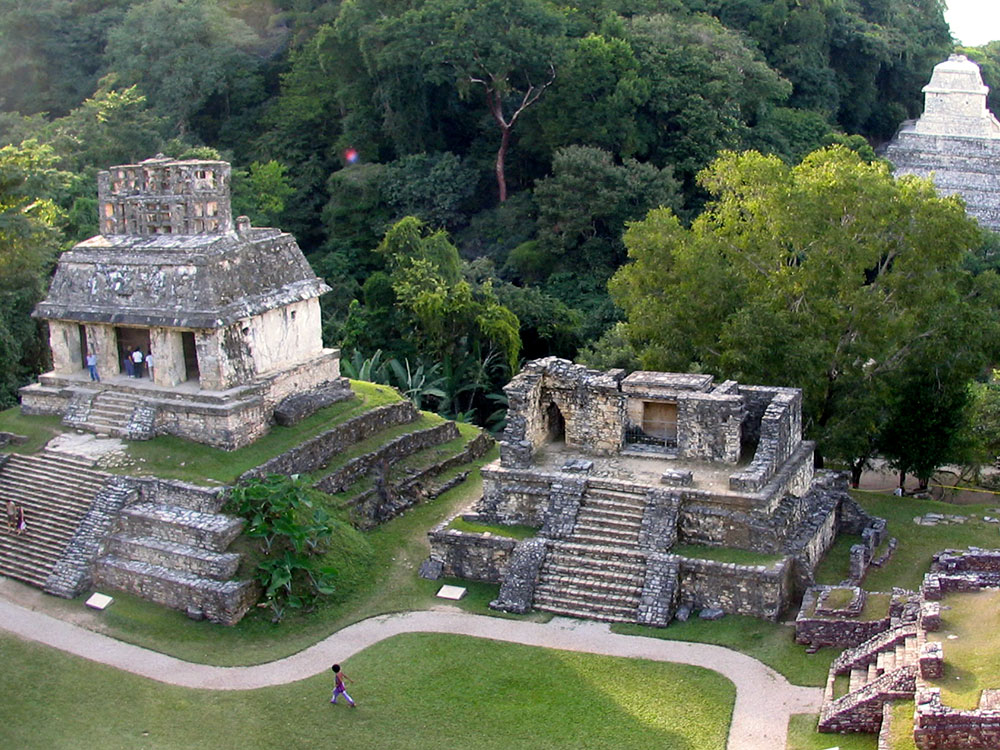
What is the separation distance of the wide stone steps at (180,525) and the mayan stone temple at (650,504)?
10.2 ft

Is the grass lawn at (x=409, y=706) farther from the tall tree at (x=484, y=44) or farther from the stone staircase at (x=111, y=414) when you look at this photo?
the tall tree at (x=484, y=44)

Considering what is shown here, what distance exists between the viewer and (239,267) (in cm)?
2088

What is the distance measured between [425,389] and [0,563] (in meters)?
11.0

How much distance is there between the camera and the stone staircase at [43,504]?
1856 centimetres

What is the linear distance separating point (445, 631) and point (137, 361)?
8.18m

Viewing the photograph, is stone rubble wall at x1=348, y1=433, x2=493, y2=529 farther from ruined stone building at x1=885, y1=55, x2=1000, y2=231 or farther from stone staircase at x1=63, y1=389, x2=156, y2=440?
ruined stone building at x1=885, y1=55, x2=1000, y2=231

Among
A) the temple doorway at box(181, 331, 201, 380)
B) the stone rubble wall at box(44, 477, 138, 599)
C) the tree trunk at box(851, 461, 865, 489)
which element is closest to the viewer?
the stone rubble wall at box(44, 477, 138, 599)

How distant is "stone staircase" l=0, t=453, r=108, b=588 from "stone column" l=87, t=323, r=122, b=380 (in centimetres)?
208

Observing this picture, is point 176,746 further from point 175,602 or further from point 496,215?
point 496,215

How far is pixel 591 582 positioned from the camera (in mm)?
17281

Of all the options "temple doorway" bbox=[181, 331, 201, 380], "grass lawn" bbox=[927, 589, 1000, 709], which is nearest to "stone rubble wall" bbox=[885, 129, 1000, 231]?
"grass lawn" bbox=[927, 589, 1000, 709]

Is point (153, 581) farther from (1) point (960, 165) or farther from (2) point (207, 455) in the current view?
(1) point (960, 165)

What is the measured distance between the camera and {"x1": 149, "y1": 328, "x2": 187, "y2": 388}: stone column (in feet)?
66.9

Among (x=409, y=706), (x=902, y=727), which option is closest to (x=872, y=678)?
(x=902, y=727)
